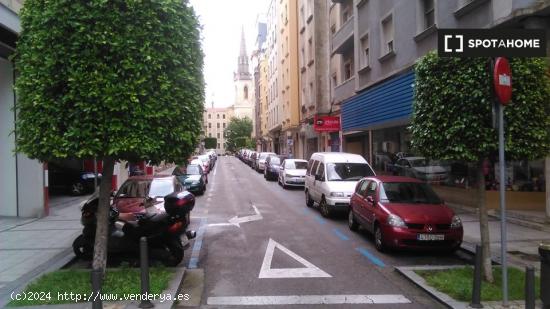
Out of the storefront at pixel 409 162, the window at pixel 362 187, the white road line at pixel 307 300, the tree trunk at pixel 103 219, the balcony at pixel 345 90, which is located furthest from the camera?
the balcony at pixel 345 90

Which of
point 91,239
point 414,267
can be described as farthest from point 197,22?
point 414,267

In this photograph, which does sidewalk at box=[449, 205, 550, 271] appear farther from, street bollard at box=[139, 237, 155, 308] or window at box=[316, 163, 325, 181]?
street bollard at box=[139, 237, 155, 308]

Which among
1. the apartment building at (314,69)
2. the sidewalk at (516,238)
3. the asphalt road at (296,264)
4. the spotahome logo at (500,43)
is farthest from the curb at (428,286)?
the apartment building at (314,69)

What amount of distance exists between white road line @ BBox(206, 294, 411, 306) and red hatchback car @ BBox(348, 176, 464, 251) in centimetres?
242

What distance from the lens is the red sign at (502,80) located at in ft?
19.9

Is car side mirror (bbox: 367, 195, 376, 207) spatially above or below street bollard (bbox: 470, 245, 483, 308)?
above

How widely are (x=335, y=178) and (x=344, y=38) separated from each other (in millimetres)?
11776

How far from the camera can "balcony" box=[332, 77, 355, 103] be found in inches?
937

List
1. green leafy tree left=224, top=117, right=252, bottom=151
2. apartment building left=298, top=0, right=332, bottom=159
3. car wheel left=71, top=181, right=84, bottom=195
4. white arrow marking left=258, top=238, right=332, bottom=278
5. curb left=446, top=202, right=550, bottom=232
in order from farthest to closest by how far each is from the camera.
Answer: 1. green leafy tree left=224, top=117, right=252, bottom=151
2. apartment building left=298, top=0, right=332, bottom=159
3. car wheel left=71, top=181, right=84, bottom=195
4. curb left=446, top=202, right=550, bottom=232
5. white arrow marking left=258, top=238, right=332, bottom=278

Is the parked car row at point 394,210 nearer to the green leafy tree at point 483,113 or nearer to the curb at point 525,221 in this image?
the green leafy tree at point 483,113

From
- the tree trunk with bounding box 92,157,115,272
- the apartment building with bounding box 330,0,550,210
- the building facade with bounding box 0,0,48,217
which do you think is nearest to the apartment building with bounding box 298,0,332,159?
the apartment building with bounding box 330,0,550,210

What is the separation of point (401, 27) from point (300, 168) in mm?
10886

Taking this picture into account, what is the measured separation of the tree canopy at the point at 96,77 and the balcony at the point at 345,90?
17993mm

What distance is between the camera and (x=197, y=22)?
7023mm
